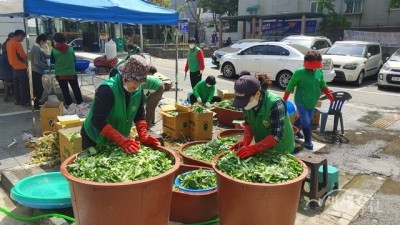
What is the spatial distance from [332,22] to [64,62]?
2062 centimetres

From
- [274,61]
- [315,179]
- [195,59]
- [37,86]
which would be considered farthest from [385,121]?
[37,86]

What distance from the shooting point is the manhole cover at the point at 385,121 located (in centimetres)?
812

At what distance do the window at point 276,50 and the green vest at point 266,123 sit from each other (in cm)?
976

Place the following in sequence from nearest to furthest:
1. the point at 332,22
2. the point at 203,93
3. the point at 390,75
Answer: the point at 203,93 < the point at 390,75 < the point at 332,22

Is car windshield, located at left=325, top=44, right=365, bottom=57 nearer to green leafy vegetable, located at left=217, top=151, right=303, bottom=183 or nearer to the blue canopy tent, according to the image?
the blue canopy tent

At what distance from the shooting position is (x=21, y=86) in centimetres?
855

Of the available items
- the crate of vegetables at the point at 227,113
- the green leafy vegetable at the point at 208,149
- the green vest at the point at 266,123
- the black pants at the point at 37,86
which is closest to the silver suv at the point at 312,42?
the crate of vegetables at the point at 227,113

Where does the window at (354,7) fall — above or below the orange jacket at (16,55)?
above

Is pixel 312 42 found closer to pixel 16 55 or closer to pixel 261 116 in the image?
pixel 16 55

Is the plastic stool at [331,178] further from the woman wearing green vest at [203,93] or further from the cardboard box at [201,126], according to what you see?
the woman wearing green vest at [203,93]

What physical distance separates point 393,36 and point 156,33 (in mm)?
22603

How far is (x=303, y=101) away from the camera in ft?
19.4

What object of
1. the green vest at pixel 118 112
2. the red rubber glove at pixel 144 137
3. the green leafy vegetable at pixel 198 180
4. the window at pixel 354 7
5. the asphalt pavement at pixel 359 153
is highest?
the window at pixel 354 7

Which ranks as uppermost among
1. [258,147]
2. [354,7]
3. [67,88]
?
[354,7]
